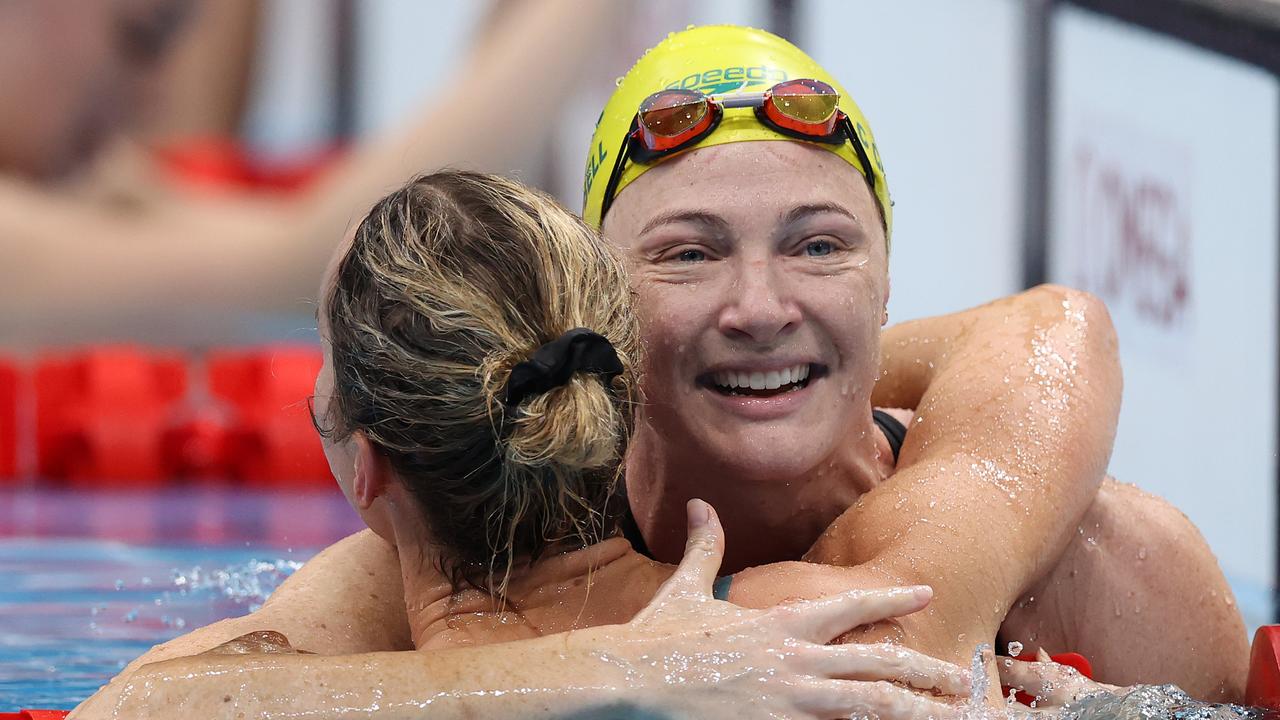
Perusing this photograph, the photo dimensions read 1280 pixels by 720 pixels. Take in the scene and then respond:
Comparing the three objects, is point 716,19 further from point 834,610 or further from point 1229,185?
point 834,610

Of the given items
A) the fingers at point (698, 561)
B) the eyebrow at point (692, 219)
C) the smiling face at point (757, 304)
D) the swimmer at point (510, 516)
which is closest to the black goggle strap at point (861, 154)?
the smiling face at point (757, 304)

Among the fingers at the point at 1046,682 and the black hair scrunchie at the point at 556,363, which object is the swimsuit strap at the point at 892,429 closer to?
the fingers at the point at 1046,682

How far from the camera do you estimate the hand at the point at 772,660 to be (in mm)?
2023

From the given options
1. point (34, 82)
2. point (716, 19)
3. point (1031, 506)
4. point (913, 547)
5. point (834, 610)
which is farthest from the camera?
point (716, 19)

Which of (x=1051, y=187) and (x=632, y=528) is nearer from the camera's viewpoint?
(x=632, y=528)

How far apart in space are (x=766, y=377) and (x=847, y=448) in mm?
336

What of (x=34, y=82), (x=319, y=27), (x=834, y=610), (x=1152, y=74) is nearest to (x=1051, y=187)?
(x=1152, y=74)

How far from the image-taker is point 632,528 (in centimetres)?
295

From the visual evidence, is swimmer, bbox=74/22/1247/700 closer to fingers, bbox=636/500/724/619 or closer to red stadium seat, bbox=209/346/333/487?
fingers, bbox=636/500/724/619

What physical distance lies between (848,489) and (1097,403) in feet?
1.58

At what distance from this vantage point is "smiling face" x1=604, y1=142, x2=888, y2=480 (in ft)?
8.31

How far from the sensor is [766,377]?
255 cm

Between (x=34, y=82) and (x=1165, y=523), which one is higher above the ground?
(x=34, y=82)

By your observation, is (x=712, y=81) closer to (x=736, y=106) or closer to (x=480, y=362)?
(x=736, y=106)
